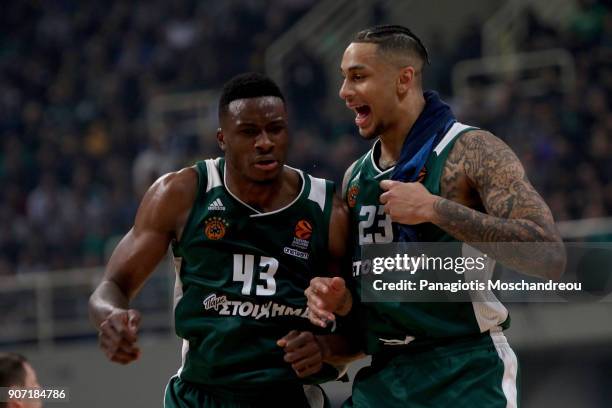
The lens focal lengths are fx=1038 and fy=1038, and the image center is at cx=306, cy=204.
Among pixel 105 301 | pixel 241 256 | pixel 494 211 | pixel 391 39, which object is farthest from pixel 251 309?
pixel 391 39

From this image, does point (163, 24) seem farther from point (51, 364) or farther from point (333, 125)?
point (51, 364)

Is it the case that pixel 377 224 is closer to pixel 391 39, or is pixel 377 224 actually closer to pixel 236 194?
pixel 236 194

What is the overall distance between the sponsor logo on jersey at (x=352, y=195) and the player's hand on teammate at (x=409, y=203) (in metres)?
0.53

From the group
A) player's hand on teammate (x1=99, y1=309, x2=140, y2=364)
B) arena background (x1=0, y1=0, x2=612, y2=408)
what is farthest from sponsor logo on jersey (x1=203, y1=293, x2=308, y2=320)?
arena background (x1=0, y1=0, x2=612, y2=408)

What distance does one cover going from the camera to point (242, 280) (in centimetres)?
432

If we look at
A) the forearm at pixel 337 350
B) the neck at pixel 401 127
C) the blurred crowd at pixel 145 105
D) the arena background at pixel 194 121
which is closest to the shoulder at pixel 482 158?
the neck at pixel 401 127

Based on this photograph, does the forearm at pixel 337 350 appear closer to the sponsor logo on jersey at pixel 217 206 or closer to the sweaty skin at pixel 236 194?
the sweaty skin at pixel 236 194

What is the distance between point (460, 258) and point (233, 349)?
39.6 inches

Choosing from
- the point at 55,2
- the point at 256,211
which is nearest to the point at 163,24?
the point at 55,2

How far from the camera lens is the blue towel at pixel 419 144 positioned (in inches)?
162

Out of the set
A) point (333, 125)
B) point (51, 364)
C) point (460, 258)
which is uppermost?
point (333, 125)

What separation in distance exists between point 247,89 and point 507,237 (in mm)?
1301

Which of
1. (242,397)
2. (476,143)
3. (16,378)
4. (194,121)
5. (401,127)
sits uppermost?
(194,121)

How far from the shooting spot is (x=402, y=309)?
4.06 metres
